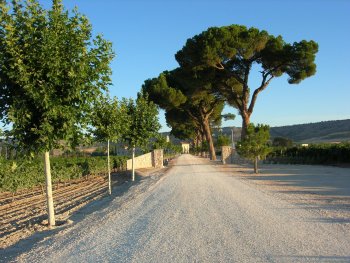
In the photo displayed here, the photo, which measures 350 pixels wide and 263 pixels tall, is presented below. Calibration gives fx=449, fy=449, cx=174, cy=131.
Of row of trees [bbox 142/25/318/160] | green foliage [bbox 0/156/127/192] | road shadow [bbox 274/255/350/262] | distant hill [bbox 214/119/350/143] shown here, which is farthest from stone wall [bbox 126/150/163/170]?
distant hill [bbox 214/119/350/143]

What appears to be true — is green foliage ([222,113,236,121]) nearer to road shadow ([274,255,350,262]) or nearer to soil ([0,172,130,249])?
soil ([0,172,130,249])

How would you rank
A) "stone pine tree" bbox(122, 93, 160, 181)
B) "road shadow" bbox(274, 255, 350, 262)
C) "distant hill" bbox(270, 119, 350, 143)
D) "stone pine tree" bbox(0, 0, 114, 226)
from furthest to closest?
"distant hill" bbox(270, 119, 350, 143) → "stone pine tree" bbox(122, 93, 160, 181) → "stone pine tree" bbox(0, 0, 114, 226) → "road shadow" bbox(274, 255, 350, 262)

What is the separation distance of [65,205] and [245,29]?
24.2 m

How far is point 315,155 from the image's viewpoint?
3912 cm

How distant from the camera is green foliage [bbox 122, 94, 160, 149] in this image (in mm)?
28297

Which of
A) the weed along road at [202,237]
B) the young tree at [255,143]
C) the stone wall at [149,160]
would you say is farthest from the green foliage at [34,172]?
the young tree at [255,143]

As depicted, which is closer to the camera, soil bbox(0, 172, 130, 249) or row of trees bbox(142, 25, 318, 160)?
soil bbox(0, 172, 130, 249)

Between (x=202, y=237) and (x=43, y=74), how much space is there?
4.90m

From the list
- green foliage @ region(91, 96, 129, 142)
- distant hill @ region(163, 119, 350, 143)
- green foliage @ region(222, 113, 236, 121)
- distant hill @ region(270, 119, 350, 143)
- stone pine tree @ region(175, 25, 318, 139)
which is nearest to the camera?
green foliage @ region(91, 96, 129, 142)

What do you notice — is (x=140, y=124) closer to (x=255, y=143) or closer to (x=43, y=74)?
(x=255, y=143)

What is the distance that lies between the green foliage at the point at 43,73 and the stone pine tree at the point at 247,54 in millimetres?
24759

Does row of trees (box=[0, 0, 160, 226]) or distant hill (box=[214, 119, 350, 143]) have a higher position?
Answer: distant hill (box=[214, 119, 350, 143])

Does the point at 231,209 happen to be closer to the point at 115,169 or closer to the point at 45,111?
the point at 45,111

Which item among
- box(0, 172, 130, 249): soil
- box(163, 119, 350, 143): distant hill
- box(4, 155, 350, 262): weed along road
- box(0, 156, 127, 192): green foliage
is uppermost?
box(163, 119, 350, 143): distant hill
